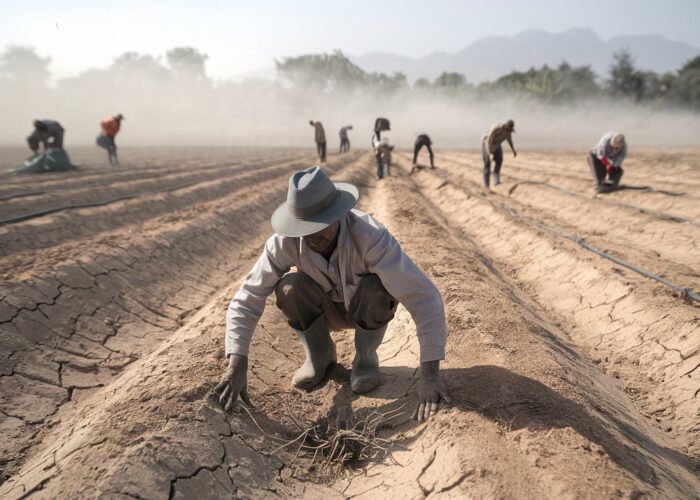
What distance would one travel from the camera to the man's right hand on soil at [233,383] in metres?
2.15

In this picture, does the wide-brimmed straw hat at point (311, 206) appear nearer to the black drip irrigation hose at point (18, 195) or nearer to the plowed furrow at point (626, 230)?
the plowed furrow at point (626, 230)

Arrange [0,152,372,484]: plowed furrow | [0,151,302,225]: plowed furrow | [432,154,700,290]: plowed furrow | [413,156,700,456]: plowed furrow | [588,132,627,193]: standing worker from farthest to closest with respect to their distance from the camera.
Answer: [588,132,627,193]: standing worker
[0,151,302,225]: plowed furrow
[432,154,700,290]: plowed furrow
[0,152,372,484]: plowed furrow
[413,156,700,456]: plowed furrow

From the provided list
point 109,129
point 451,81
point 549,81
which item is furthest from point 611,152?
point 451,81

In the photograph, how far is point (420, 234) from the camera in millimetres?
5453

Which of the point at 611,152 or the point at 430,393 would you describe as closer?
the point at 430,393

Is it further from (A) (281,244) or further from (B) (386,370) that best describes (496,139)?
(A) (281,244)

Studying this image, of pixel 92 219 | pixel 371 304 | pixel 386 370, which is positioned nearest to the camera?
pixel 371 304

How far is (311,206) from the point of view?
79.8 inches

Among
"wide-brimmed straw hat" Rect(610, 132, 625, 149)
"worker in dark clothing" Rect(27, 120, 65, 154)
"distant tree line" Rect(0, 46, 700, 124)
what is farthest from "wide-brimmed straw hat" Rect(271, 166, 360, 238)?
"distant tree line" Rect(0, 46, 700, 124)

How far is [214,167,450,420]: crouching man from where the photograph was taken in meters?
2.07

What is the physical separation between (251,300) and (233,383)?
432 mm

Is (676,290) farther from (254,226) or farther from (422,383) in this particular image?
(254,226)

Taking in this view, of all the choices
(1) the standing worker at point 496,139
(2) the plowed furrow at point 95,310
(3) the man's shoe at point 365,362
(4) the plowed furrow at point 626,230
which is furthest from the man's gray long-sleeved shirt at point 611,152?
(3) the man's shoe at point 365,362

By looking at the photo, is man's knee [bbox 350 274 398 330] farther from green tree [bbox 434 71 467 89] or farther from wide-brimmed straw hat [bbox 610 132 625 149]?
green tree [bbox 434 71 467 89]
